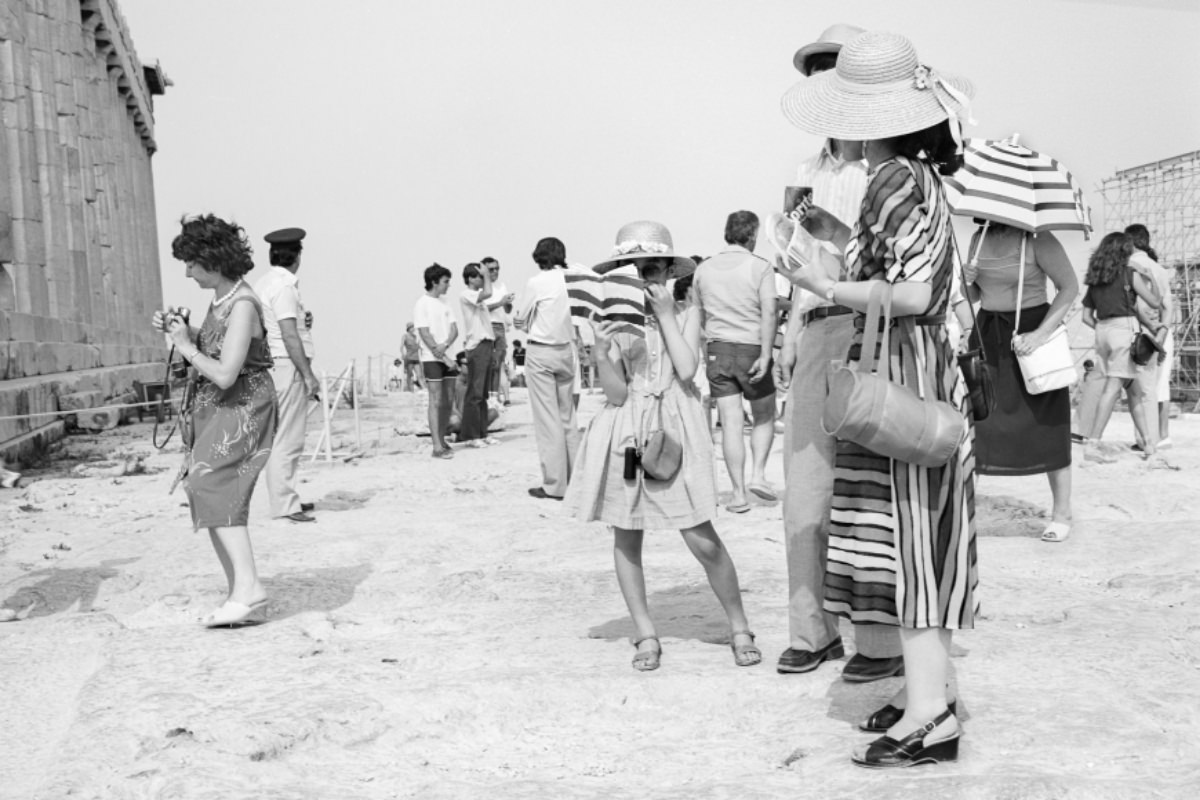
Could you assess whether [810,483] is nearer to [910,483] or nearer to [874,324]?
[910,483]

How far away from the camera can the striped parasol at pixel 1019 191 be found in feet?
19.7

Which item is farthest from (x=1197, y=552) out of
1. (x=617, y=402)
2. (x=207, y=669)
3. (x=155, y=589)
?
(x=155, y=589)

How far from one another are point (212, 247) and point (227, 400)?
70 centimetres

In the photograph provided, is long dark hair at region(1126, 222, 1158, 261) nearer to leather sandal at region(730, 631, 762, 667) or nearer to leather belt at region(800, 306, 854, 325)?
leather belt at region(800, 306, 854, 325)

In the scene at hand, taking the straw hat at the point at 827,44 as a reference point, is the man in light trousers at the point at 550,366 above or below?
below

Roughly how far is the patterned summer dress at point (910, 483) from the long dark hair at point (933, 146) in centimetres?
7

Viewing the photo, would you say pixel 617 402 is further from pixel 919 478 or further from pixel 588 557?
pixel 588 557

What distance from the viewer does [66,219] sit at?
2567cm

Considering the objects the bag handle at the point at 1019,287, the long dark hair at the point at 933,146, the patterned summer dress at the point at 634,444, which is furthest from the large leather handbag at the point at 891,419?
the bag handle at the point at 1019,287

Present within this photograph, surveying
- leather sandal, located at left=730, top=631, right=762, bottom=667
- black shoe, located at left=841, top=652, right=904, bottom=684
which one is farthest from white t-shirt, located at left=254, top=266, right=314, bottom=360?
black shoe, located at left=841, top=652, right=904, bottom=684

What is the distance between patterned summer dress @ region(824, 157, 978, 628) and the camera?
11.2 feet

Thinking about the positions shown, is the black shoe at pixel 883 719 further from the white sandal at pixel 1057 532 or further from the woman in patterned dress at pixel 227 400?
the white sandal at pixel 1057 532

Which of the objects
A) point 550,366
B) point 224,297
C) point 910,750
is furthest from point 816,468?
point 550,366

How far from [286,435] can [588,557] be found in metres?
2.53
